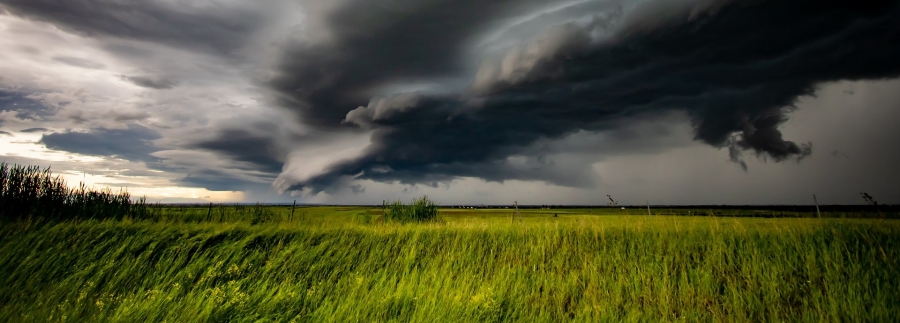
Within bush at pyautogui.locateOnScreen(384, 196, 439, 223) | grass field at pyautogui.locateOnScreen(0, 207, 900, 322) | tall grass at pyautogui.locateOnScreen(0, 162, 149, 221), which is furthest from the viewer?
bush at pyautogui.locateOnScreen(384, 196, 439, 223)

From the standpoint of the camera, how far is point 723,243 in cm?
1058

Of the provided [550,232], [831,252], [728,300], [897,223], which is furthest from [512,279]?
[897,223]

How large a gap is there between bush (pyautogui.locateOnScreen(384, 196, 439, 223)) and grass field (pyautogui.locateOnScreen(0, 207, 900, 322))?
52.4 ft

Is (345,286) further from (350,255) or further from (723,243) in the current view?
(723,243)

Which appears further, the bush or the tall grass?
the bush

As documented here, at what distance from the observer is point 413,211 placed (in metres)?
30.1

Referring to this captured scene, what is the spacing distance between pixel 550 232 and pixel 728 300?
5618 mm

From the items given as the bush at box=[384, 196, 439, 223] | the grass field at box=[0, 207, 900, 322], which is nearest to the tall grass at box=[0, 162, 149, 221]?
the grass field at box=[0, 207, 900, 322]

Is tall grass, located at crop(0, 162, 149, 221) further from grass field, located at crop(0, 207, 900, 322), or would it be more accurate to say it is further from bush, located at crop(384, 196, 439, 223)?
bush, located at crop(384, 196, 439, 223)

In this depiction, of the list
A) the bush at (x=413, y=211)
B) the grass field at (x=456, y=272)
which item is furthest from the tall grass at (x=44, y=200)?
the bush at (x=413, y=211)

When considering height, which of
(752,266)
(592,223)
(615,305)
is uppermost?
(592,223)

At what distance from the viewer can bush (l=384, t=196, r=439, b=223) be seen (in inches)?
1176

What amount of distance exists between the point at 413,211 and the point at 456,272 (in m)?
19.7

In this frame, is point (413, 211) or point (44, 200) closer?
point (44, 200)
